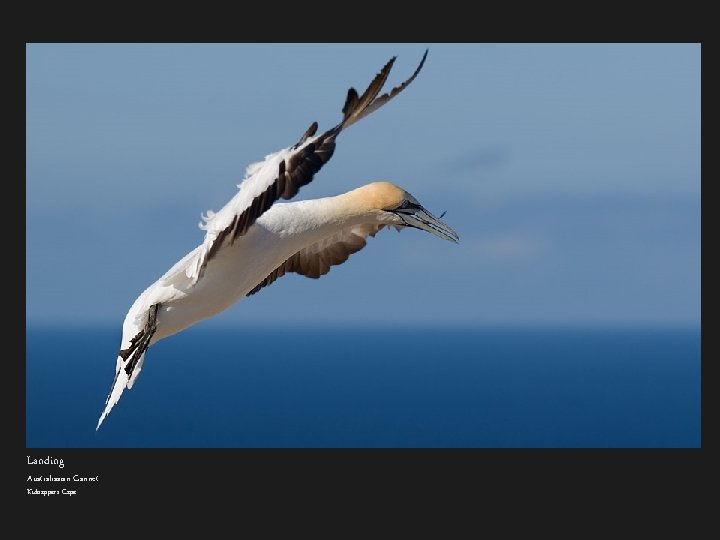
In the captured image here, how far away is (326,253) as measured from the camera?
29.1 feet

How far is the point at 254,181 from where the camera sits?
692cm

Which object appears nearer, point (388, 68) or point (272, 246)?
point (388, 68)

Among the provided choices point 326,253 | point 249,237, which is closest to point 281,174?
point 249,237

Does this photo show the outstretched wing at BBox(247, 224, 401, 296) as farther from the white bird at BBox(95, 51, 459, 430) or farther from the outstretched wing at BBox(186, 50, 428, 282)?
the outstretched wing at BBox(186, 50, 428, 282)

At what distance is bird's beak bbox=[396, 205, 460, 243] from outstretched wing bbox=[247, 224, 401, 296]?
0.84 metres

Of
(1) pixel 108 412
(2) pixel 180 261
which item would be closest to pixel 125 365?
(1) pixel 108 412

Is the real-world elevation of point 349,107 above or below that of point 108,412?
above

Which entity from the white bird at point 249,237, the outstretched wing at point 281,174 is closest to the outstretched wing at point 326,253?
the white bird at point 249,237

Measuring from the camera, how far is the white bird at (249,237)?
705 centimetres

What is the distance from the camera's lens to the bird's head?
7730 millimetres

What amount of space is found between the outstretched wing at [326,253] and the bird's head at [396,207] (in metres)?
0.84

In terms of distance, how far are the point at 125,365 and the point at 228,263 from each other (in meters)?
1.12

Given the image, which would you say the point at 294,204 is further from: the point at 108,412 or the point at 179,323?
→ the point at 108,412

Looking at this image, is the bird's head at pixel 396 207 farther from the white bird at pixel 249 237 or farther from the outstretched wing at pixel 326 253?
the outstretched wing at pixel 326 253
